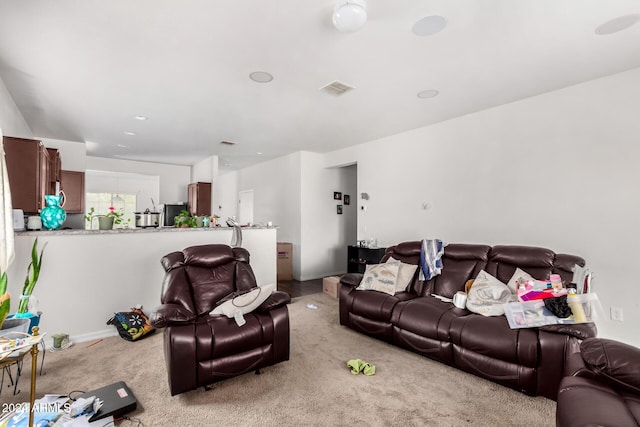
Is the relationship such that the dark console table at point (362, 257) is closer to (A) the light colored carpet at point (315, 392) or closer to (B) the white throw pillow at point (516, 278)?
(A) the light colored carpet at point (315, 392)

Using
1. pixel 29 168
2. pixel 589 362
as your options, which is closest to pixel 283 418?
pixel 589 362

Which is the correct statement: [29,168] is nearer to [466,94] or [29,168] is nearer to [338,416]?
[338,416]

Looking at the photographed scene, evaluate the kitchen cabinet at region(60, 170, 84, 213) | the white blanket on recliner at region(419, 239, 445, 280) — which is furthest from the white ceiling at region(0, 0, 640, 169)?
the white blanket on recliner at region(419, 239, 445, 280)

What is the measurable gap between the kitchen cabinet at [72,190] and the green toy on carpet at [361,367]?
540 centimetres

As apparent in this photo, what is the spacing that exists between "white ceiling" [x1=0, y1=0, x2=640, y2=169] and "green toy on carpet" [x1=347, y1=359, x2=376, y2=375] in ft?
8.60

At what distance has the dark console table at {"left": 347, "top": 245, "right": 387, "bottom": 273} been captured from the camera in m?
4.93

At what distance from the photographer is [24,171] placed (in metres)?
3.08

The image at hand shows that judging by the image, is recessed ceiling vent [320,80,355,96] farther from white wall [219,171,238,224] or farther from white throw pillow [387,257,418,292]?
white wall [219,171,238,224]

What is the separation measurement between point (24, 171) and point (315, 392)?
3.61 metres

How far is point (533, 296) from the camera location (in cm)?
241

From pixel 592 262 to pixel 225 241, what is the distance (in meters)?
4.30

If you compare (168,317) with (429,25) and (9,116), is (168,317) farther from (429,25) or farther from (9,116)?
(9,116)

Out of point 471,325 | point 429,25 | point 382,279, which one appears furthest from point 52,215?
point 471,325

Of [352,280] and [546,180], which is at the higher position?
[546,180]
